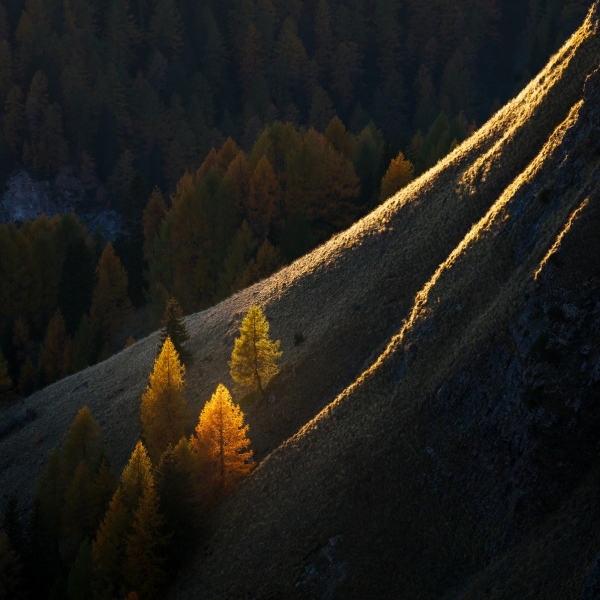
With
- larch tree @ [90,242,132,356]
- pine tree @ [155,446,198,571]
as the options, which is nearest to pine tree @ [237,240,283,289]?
larch tree @ [90,242,132,356]

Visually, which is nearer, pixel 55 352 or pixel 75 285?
pixel 55 352

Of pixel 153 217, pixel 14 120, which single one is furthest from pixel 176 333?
pixel 14 120

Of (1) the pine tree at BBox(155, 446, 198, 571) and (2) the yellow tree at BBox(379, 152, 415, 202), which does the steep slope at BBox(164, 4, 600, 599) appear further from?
(2) the yellow tree at BBox(379, 152, 415, 202)

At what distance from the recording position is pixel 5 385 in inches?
3108

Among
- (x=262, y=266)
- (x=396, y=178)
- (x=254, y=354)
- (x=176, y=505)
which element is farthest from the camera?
(x=396, y=178)

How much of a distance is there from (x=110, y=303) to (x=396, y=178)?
34.5m

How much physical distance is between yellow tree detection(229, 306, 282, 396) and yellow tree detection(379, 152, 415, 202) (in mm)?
33316

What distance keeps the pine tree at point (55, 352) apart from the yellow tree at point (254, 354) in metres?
41.4

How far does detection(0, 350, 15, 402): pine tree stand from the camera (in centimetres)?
7862

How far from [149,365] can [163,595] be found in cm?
2312

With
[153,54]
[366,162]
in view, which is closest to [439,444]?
[366,162]

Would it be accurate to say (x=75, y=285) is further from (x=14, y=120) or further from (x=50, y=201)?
(x=14, y=120)

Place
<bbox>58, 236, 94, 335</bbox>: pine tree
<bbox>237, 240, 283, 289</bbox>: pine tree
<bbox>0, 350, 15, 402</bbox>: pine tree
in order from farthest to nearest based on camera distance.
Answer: <bbox>58, 236, 94, 335</bbox>: pine tree
<bbox>0, 350, 15, 402</bbox>: pine tree
<bbox>237, 240, 283, 289</bbox>: pine tree

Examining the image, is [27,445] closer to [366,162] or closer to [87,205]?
[366,162]
